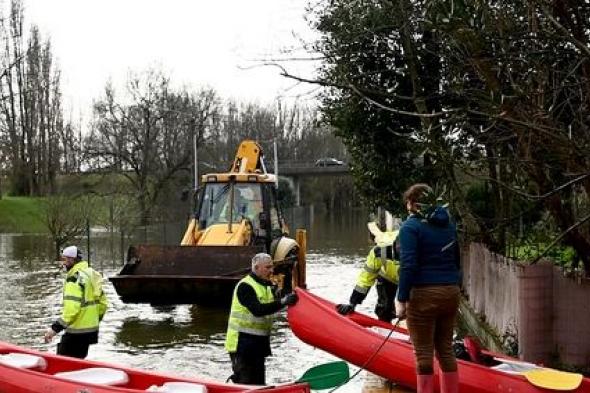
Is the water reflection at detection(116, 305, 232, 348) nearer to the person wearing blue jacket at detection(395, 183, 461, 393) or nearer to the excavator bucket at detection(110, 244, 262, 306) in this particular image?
the excavator bucket at detection(110, 244, 262, 306)

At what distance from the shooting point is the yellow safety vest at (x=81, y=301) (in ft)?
29.0

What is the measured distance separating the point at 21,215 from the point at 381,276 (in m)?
48.6

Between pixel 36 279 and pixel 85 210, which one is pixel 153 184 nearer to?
pixel 85 210

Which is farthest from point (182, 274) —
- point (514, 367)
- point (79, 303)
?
point (514, 367)

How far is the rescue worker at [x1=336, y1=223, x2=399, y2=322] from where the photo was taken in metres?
9.33

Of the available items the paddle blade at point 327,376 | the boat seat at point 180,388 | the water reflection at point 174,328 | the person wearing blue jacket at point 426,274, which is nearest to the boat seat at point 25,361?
the boat seat at point 180,388

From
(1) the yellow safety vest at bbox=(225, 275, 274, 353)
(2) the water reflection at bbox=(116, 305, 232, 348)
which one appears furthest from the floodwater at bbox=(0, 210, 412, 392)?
(1) the yellow safety vest at bbox=(225, 275, 274, 353)

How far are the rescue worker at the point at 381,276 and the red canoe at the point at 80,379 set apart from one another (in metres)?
1.96

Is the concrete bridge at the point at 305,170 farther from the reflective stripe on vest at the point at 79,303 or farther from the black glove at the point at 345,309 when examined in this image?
the black glove at the point at 345,309

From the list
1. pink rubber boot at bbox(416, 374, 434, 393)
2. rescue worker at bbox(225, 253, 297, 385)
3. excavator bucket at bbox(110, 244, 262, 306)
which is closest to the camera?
pink rubber boot at bbox(416, 374, 434, 393)

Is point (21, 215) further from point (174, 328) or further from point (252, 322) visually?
point (252, 322)

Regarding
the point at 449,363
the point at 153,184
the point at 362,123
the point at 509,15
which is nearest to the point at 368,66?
the point at 362,123

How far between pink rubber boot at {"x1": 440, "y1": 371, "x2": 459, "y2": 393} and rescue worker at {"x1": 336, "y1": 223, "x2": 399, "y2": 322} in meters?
1.75

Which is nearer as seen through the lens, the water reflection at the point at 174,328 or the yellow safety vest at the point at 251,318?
the yellow safety vest at the point at 251,318
